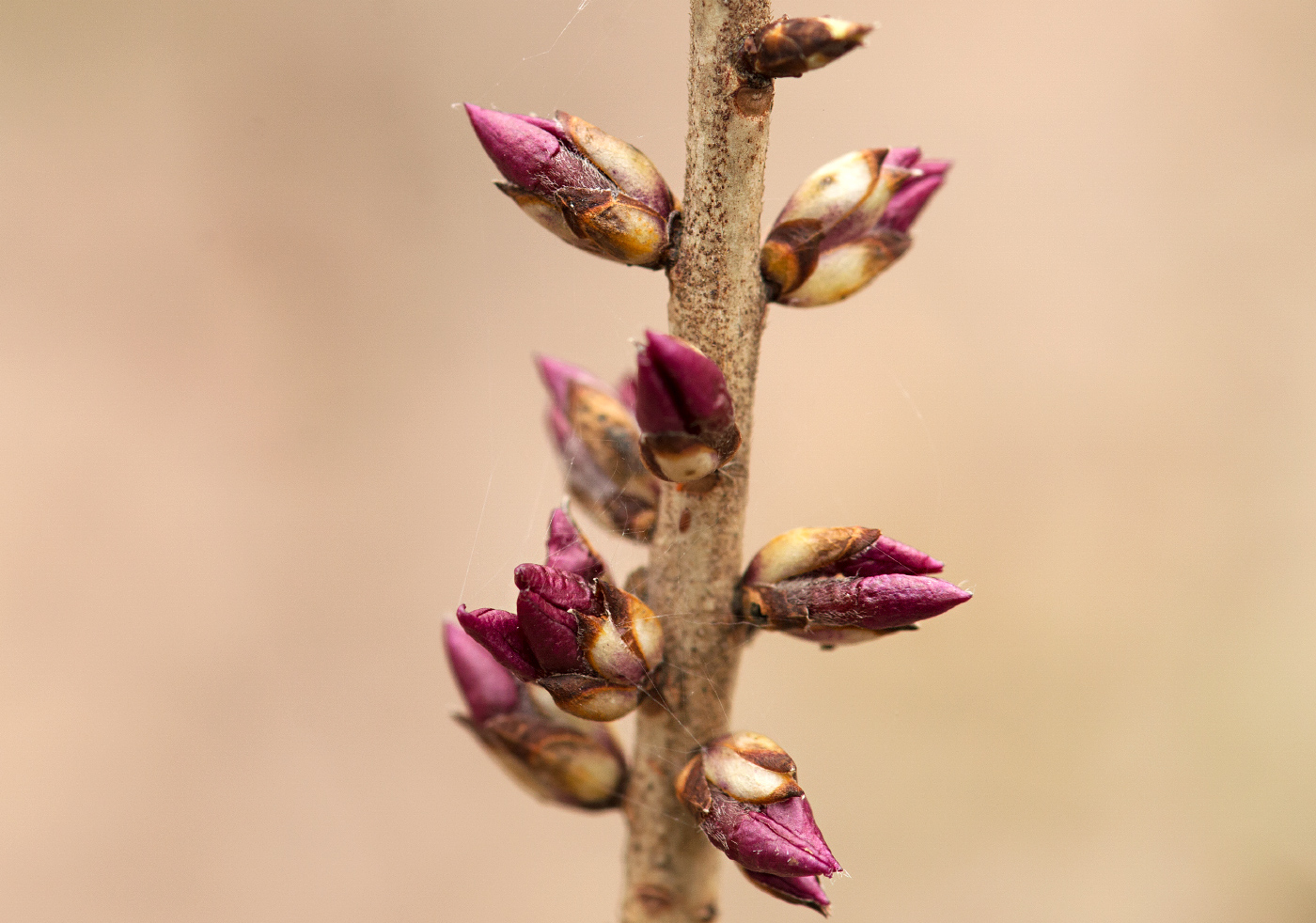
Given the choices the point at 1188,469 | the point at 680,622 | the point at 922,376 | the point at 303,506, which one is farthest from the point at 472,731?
the point at 1188,469

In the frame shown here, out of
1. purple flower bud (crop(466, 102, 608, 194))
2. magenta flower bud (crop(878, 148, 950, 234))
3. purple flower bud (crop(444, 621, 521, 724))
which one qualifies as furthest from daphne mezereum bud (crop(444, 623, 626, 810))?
magenta flower bud (crop(878, 148, 950, 234))

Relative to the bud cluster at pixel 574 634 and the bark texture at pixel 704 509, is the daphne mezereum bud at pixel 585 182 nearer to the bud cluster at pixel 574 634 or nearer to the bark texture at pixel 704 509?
the bark texture at pixel 704 509

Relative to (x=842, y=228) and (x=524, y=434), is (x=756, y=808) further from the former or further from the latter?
(x=524, y=434)

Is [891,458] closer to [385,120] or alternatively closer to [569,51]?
[569,51]

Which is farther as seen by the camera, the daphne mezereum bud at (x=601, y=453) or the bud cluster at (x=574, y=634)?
the daphne mezereum bud at (x=601, y=453)

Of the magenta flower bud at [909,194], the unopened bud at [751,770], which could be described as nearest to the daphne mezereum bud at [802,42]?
the magenta flower bud at [909,194]

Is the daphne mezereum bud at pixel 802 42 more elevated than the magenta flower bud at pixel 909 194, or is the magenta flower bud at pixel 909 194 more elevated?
the magenta flower bud at pixel 909 194
